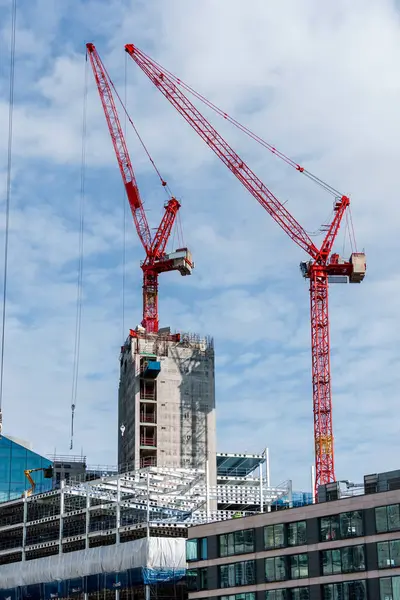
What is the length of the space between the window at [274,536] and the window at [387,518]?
39.1 ft

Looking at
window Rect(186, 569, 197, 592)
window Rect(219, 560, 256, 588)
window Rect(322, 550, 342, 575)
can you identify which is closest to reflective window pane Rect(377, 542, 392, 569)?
window Rect(322, 550, 342, 575)

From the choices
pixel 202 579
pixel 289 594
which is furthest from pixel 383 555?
pixel 202 579

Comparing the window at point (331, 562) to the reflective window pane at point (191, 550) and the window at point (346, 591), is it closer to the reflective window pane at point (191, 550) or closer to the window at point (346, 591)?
the window at point (346, 591)

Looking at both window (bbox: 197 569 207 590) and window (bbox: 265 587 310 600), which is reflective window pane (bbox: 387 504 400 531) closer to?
window (bbox: 265 587 310 600)

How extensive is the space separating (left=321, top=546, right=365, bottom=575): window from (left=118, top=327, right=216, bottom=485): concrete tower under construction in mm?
88465

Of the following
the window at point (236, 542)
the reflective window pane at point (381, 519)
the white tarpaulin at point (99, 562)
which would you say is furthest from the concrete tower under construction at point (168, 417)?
the reflective window pane at point (381, 519)

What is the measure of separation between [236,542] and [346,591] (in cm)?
1556

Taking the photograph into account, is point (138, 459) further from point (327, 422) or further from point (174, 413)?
point (327, 422)

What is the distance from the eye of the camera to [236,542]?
360 feet

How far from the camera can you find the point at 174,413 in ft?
640

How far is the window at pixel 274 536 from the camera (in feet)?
344

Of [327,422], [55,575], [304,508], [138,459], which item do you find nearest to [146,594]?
[55,575]

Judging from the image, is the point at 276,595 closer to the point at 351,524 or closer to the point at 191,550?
the point at 351,524

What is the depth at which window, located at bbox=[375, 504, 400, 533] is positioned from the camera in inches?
3738
